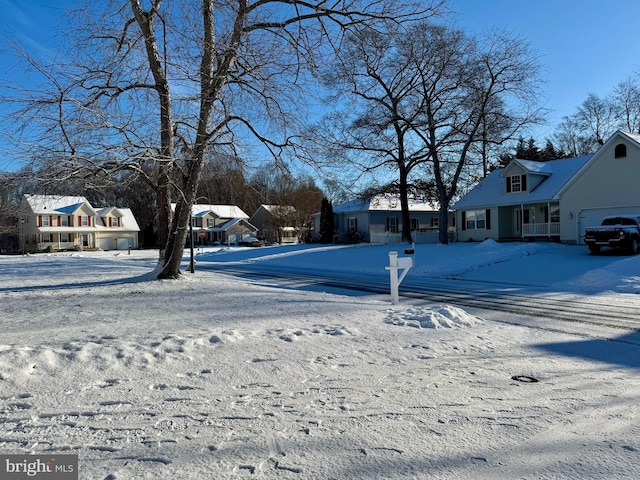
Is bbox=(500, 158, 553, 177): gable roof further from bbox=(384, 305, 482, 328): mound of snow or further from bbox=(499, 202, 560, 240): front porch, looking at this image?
bbox=(384, 305, 482, 328): mound of snow

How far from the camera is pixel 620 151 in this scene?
24531mm

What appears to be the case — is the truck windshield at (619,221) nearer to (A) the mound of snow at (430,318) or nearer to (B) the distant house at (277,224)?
(A) the mound of snow at (430,318)

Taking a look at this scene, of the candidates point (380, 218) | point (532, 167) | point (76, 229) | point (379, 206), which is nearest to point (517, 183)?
point (532, 167)

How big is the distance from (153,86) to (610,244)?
1993 cm

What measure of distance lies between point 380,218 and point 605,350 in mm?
38253

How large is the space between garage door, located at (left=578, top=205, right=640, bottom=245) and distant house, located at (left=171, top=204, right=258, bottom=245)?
43.7 meters

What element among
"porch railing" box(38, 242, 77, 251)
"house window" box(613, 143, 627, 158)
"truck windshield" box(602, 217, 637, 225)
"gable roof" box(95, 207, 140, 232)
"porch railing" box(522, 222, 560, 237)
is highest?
"house window" box(613, 143, 627, 158)

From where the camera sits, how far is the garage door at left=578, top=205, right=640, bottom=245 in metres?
24.2

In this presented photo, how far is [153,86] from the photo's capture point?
12031 millimetres

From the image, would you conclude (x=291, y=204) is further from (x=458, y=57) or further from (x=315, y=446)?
(x=315, y=446)

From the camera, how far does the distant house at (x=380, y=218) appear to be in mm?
43750

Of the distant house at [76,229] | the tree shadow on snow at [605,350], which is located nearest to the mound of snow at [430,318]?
the tree shadow on snow at [605,350]

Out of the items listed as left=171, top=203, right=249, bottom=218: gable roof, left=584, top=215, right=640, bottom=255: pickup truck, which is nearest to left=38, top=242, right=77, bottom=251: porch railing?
left=171, top=203, right=249, bottom=218: gable roof

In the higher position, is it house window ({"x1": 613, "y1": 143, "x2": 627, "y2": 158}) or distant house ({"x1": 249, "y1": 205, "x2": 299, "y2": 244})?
house window ({"x1": 613, "y1": 143, "x2": 627, "y2": 158})
